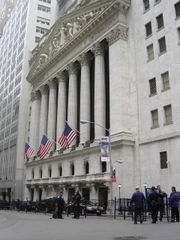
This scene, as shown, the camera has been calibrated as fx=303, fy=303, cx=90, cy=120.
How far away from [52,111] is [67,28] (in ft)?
48.8

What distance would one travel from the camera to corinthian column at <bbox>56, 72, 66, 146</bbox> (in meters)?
50.7

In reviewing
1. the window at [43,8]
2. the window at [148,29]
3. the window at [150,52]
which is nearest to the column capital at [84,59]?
the window at [148,29]

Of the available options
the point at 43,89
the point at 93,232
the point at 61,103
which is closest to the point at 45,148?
the point at 61,103

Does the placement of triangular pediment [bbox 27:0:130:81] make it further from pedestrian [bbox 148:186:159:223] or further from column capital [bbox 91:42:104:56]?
pedestrian [bbox 148:186:159:223]

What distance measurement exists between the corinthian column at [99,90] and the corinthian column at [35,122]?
74.9ft

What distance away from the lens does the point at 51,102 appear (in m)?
56.0

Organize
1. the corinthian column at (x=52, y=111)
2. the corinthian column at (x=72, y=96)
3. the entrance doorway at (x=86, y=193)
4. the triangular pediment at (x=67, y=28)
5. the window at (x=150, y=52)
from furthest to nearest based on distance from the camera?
the corinthian column at (x=52, y=111)
the corinthian column at (x=72, y=96)
the triangular pediment at (x=67, y=28)
the entrance doorway at (x=86, y=193)
the window at (x=150, y=52)

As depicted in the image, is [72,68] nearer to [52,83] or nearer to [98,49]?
[98,49]

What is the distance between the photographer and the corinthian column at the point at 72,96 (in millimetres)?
47562

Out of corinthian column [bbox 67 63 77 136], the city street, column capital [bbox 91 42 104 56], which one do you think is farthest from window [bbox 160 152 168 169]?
column capital [bbox 91 42 104 56]

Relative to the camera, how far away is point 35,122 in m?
62.0

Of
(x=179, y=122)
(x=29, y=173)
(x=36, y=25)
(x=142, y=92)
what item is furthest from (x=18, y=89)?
(x=179, y=122)

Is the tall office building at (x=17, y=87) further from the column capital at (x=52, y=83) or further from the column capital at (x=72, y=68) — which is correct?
the column capital at (x=72, y=68)

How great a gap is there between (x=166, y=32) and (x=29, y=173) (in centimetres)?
3784
